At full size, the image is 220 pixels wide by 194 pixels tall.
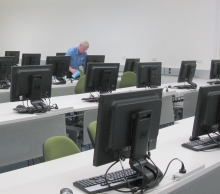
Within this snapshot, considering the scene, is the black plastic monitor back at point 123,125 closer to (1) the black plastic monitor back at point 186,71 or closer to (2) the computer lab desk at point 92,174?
(2) the computer lab desk at point 92,174

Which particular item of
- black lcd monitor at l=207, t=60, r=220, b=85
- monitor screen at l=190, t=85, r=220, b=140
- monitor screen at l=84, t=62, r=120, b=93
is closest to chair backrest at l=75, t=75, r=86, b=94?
monitor screen at l=84, t=62, r=120, b=93

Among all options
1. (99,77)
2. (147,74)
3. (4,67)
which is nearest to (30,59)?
(4,67)

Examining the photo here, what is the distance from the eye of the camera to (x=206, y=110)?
248 cm

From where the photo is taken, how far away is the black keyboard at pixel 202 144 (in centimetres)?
262

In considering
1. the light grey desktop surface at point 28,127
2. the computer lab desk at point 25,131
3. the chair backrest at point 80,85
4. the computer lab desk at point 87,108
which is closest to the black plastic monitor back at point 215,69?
the computer lab desk at point 87,108

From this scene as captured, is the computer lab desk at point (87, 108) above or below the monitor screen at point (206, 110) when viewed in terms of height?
below

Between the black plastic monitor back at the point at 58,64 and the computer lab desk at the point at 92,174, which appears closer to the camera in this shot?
the computer lab desk at the point at 92,174

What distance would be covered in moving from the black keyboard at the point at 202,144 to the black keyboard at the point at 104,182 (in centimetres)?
73

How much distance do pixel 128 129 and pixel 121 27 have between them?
23.9ft

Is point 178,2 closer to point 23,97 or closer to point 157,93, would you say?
point 23,97

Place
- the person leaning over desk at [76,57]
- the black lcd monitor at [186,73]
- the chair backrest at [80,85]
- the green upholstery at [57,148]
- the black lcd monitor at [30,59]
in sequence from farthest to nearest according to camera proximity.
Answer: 1. the person leaning over desk at [76,57]
2. the black lcd monitor at [30,59]
3. the black lcd monitor at [186,73]
4. the chair backrest at [80,85]
5. the green upholstery at [57,148]

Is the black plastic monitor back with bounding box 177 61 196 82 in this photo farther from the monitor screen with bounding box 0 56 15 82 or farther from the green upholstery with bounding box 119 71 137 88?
the monitor screen with bounding box 0 56 15 82

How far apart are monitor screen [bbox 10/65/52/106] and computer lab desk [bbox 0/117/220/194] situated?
54.8 inches

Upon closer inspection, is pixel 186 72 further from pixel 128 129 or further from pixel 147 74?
pixel 128 129
